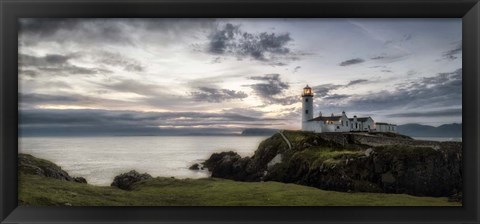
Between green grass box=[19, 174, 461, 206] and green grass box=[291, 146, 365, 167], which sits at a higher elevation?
green grass box=[291, 146, 365, 167]

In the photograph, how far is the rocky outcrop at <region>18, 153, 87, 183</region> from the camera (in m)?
3.79

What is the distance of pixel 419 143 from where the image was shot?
3.89m

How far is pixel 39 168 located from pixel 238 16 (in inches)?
94.7

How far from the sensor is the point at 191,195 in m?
3.87

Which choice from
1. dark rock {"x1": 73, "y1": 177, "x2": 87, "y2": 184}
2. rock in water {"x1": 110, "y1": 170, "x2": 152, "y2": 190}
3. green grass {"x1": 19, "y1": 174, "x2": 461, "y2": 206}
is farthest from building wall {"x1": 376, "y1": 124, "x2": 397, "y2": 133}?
dark rock {"x1": 73, "y1": 177, "x2": 87, "y2": 184}

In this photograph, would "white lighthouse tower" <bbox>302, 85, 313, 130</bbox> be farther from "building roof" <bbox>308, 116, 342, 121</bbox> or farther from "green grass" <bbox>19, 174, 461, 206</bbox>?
"green grass" <bbox>19, 174, 461, 206</bbox>

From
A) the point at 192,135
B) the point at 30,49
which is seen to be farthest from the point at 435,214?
the point at 30,49

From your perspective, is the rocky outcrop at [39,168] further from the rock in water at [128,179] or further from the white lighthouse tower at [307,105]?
the white lighthouse tower at [307,105]

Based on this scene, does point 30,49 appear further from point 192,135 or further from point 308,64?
point 308,64

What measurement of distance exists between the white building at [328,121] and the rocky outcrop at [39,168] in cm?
230

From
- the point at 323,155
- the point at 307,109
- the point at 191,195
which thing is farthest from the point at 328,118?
the point at 191,195

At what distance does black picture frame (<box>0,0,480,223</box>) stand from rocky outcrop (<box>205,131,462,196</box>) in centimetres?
19

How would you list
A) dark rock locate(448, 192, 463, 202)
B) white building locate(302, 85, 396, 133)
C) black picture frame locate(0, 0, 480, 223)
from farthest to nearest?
white building locate(302, 85, 396, 133) → dark rock locate(448, 192, 463, 202) → black picture frame locate(0, 0, 480, 223)

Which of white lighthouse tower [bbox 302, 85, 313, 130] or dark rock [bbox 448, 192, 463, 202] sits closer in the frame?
dark rock [bbox 448, 192, 463, 202]
